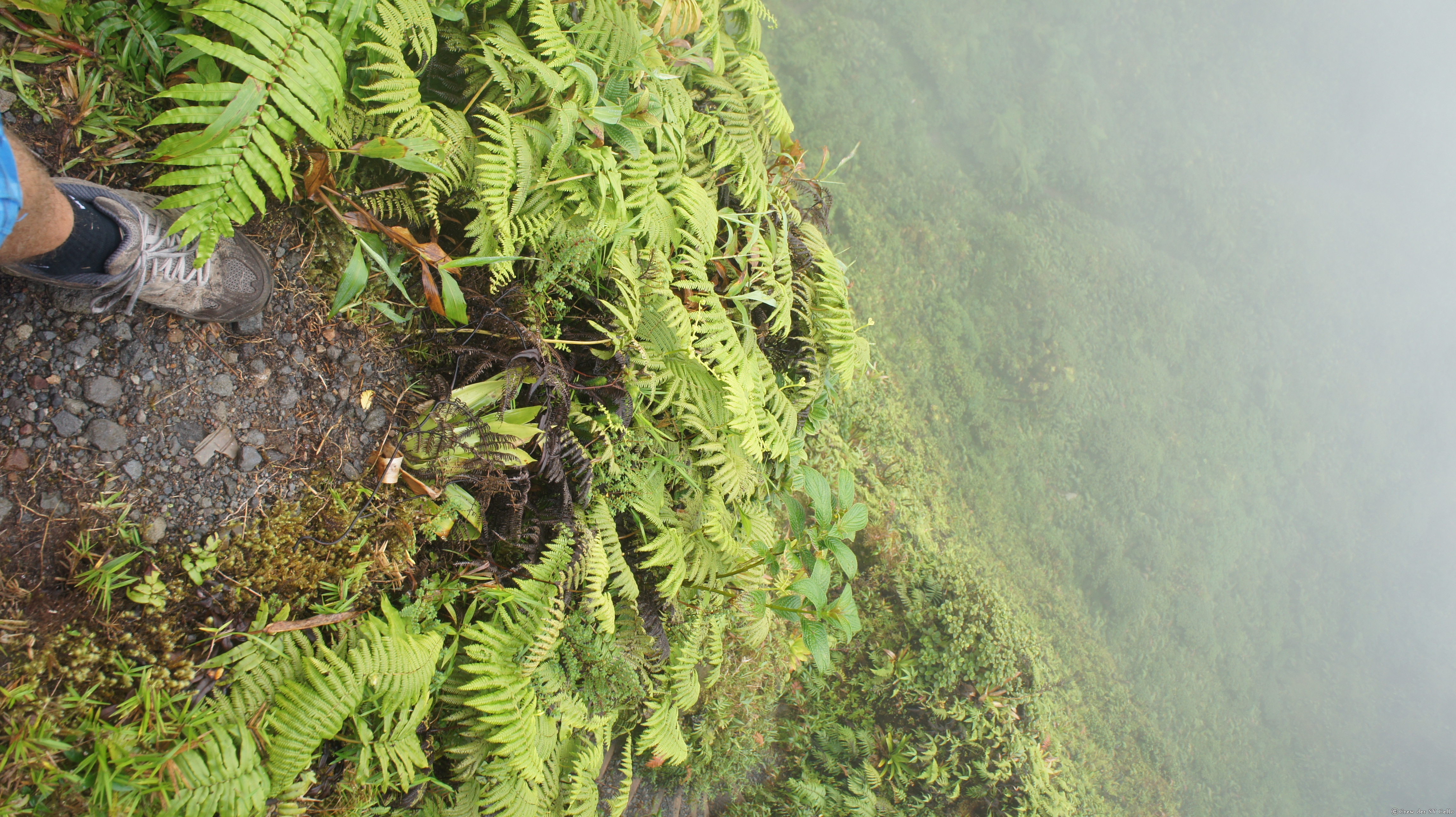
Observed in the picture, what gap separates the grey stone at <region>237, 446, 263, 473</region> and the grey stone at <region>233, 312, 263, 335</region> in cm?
32

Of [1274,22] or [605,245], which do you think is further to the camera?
[1274,22]

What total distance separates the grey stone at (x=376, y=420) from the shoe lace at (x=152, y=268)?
566 mm

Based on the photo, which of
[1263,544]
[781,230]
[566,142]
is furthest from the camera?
[1263,544]

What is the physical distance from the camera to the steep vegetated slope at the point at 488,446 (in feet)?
4.83

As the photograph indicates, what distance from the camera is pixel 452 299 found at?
6.28 ft

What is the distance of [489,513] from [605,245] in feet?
3.45

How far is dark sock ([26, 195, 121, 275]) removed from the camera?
1312mm

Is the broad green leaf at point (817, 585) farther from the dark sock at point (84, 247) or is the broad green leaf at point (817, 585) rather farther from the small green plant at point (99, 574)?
the dark sock at point (84, 247)

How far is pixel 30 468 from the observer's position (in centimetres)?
145

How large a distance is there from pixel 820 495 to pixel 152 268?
7.02 feet

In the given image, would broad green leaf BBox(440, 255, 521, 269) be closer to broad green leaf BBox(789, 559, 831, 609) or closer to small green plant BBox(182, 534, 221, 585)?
small green plant BBox(182, 534, 221, 585)

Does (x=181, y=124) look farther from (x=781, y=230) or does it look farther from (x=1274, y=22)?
(x=1274, y=22)

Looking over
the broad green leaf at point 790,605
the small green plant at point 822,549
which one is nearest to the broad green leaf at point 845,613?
the small green plant at point 822,549

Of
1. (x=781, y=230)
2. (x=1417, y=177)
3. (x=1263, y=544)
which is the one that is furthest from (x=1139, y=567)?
(x=1417, y=177)
